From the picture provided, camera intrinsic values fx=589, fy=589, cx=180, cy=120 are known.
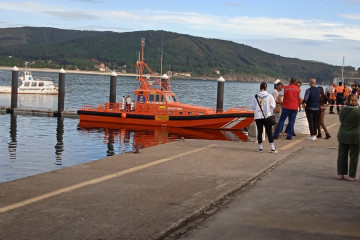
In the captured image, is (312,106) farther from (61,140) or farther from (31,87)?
(31,87)

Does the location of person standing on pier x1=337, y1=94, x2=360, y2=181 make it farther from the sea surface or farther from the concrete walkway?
the sea surface

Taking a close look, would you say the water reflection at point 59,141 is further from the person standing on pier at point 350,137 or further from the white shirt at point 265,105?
the person standing on pier at point 350,137

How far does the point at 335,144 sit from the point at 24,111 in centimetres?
2969

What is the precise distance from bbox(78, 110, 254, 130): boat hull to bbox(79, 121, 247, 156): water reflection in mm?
346

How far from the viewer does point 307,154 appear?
47.2 feet

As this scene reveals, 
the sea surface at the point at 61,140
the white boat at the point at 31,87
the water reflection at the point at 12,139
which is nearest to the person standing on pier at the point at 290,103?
the sea surface at the point at 61,140

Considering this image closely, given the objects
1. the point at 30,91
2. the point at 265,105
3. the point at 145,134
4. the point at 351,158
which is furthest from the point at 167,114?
the point at 30,91

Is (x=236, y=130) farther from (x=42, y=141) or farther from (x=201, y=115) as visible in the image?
(x=42, y=141)

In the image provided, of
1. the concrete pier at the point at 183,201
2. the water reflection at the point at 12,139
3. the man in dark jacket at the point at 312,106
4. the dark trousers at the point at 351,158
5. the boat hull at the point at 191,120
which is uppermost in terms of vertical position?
the man in dark jacket at the point at 312,106

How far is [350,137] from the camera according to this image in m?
10.4

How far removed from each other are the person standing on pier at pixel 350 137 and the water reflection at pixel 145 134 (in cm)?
1637

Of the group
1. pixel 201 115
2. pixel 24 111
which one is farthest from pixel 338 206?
pixel 24 111

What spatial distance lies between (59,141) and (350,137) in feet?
63.3

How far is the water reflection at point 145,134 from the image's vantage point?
93.0ft
